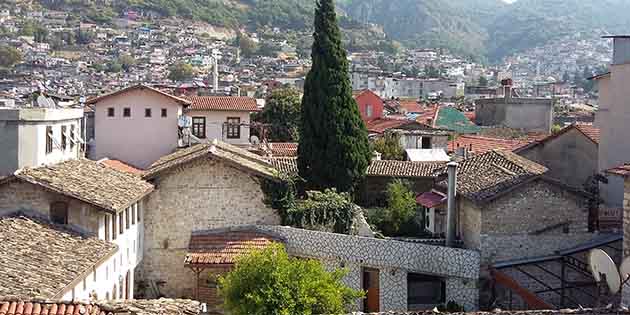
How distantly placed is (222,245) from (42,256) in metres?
8.54

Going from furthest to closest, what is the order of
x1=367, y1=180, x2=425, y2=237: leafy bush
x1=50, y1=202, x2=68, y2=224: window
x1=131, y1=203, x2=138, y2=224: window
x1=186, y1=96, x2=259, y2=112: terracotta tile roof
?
x1=186, y1=96, x2=259, y2=112: terracotta tile roof, x1=367, y1=180, x2=425, y2=237: leafy bush, x1=131, y1=203, x2=138, y2=224: window, x1=50, y1=202, x2=68, y2=224: window

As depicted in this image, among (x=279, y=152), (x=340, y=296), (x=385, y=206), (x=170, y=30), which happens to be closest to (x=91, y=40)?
(x=170, y=30)

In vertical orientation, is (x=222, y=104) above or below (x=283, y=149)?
above

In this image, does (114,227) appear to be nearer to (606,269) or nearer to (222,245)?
(222,245)

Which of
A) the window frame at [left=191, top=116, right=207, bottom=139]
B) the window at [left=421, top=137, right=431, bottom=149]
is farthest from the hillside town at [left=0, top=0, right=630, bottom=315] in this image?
the window frame at [left=191, top=116, right=207, bottom=139]

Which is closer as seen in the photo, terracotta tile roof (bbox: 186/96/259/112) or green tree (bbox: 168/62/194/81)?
terracotta tile roof (bbox: 186/96/259/112)

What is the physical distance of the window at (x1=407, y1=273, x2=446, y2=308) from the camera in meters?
25.3

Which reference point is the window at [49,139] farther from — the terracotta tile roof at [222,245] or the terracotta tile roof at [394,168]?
the terracotta tile roof at [394,168]

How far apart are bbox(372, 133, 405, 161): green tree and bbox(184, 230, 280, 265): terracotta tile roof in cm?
1530

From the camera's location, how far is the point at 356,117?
31.5 metres

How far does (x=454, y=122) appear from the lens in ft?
183

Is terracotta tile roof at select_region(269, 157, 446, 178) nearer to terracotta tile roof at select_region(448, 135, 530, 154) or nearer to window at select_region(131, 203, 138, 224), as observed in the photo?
→ terracotta tile roof at select_region(448, 135, 530, 154)

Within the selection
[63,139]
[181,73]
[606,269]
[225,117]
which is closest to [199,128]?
[225,117]

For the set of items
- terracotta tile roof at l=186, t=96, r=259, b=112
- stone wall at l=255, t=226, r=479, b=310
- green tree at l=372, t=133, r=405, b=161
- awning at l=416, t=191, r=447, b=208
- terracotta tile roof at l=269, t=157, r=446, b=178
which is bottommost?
stone wall at l=255, t=226, r=479, b=310
